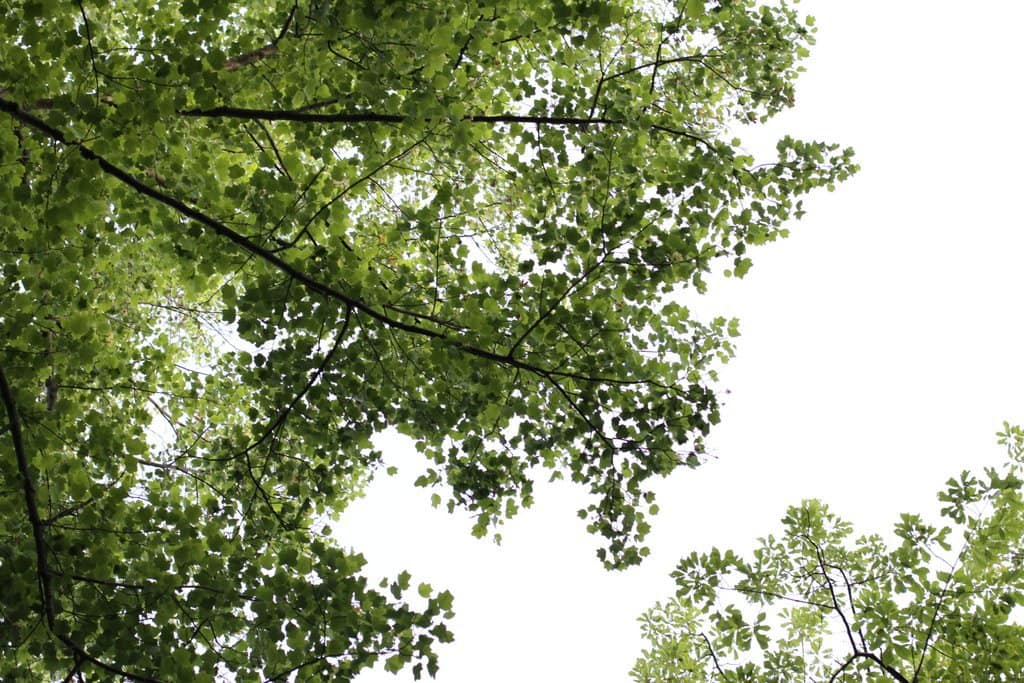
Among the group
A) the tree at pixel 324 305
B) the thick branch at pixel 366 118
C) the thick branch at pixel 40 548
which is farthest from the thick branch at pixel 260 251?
the thick branch at pixel 40 548

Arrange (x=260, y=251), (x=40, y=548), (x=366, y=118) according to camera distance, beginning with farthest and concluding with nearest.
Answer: (x=366, y=118)
(x=260, y=251)
(x=40, y=548)

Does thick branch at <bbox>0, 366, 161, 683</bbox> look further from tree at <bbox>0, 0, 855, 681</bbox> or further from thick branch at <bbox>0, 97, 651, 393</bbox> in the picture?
thick branch at <bbox>0, 97, 651, 393</bbox>

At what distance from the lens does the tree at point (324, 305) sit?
3.72 metres

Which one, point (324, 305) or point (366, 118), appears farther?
point (366, 118)

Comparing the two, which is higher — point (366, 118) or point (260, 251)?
point (366, 118)

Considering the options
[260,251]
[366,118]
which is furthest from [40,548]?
[366,118]

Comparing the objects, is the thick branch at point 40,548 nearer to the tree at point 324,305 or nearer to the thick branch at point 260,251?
the tree at point 324,305

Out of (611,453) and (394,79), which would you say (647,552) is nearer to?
(611,453)

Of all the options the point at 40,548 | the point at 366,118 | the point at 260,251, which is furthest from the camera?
the point at 366,118

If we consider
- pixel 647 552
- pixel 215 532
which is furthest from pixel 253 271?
pixel 647 552

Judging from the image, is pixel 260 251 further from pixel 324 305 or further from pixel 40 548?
pixel 40 548

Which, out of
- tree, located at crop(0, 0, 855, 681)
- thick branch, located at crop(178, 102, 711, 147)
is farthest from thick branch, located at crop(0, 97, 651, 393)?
thick branch, located at crop(178, 102, 711, 147)

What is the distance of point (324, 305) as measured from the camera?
446 centimetres

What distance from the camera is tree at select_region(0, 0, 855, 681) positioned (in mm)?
3723
